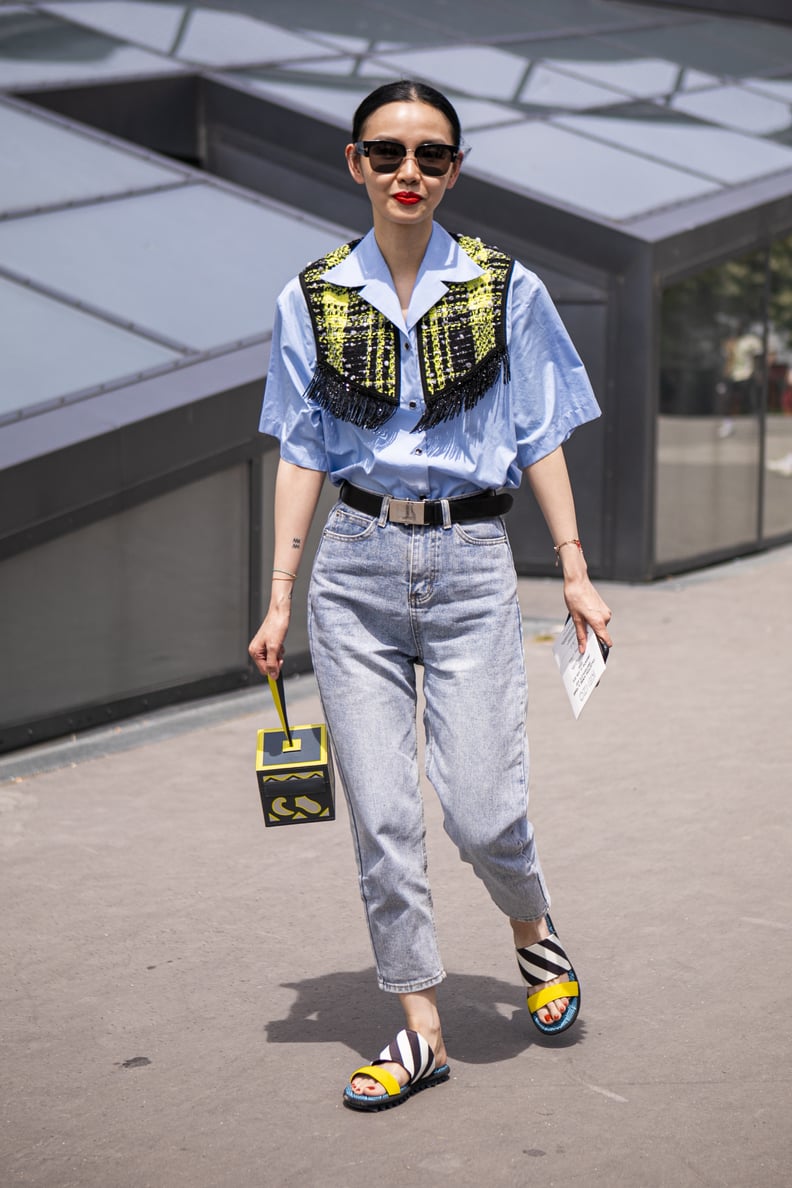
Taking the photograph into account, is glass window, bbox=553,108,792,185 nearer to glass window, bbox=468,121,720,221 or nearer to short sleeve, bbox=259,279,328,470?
glass window, bbox=468,121,720,221

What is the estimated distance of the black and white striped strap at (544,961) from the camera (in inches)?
148

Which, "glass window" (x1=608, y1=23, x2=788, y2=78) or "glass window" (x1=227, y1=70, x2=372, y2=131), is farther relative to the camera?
"glass window" (x1=608, y1=23, x2=788, y2=78)

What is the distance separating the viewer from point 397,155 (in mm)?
3361

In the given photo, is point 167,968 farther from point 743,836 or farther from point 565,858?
point 743,836

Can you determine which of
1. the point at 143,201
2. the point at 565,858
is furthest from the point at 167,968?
the point at 143,201

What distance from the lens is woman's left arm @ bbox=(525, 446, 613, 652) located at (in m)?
3.52

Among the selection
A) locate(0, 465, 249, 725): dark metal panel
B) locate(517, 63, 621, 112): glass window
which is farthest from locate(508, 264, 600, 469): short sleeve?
locate(517, 63, 621, 112): glass window

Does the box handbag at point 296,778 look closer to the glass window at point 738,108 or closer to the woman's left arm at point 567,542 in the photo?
the woman's left arm at point 567,542

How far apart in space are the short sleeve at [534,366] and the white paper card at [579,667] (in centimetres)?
41

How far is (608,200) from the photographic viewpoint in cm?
1018

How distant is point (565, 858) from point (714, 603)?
4482 mm

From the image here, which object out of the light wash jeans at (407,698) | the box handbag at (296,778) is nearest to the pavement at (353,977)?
the light wash jeans at (407,698)

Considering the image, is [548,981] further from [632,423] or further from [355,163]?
[632,423]

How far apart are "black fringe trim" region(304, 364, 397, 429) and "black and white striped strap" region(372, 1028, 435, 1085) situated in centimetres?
132
